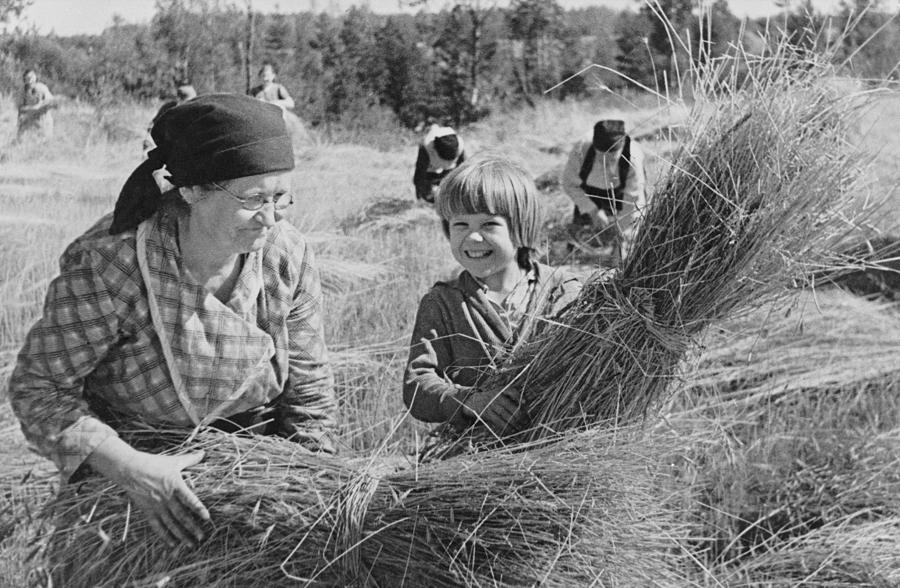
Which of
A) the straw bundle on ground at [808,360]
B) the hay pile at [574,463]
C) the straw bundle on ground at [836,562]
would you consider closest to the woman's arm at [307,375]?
the hay pile at [574,463]

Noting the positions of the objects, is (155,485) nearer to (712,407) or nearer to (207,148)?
(207,148)

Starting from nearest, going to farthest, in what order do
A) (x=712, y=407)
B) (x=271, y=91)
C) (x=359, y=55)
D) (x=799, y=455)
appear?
(x=712, y=407)
(x=799, y=455)
(x=271, y=91)
(x=359, y=55)

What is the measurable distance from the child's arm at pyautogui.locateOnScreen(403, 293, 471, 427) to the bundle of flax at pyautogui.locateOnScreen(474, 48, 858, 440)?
14 centimetres

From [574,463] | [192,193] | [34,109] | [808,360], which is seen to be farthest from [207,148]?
[34,109]

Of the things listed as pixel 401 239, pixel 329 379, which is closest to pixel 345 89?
pixel 401 239

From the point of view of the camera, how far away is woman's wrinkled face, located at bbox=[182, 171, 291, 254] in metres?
1.74

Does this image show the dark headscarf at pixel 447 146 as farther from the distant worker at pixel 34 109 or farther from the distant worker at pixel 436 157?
the distant worker at pixel 34 109

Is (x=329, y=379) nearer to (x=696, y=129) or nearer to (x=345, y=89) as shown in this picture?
(x=696, y=129)

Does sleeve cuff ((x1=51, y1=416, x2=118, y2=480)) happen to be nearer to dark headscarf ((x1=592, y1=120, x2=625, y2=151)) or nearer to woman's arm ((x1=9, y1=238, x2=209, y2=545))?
woman's arm ((x1=9, y1=238, x2=209, y2=545))

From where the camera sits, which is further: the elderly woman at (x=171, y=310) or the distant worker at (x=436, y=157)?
the distant worker at (x=436, y=157)

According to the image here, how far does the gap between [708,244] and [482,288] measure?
51cm

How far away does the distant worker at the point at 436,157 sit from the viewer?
243 inches

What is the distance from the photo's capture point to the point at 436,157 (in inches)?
247

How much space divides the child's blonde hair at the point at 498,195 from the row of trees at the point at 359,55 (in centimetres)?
1272
